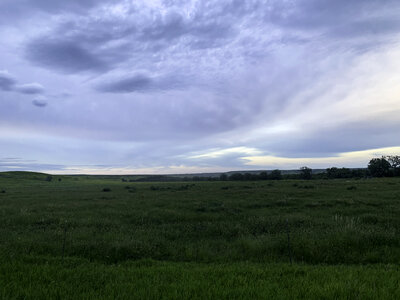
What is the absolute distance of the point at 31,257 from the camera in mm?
6637

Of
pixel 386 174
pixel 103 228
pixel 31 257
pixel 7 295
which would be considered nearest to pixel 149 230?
pixel 103 228

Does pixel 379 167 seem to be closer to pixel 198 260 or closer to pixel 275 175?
pixel 275 175

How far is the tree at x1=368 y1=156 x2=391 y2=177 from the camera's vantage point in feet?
275

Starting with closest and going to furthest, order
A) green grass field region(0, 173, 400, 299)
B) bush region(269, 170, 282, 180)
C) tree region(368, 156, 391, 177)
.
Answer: green grass field region(0, 173, 400, 299)
tree region(368, 156, 391, 177)
bush region(269, 170, 282, 180)

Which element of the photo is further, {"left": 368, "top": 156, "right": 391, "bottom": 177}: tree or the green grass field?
{"left": 368, "top": 156, "right": 391, "bottom": 177}: tree

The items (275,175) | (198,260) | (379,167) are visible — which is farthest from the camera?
(275,175)

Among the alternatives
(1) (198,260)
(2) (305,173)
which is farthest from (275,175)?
(1) (198,260)

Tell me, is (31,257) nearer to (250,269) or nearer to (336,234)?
(250,269)

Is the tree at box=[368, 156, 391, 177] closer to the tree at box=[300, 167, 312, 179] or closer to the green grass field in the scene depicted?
the tree at box=[300, 167, 312, 179]

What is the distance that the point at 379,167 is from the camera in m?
84.9

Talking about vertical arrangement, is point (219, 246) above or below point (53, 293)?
below

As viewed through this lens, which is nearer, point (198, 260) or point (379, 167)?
point (198, 260)

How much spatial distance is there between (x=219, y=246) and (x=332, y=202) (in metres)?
13.7

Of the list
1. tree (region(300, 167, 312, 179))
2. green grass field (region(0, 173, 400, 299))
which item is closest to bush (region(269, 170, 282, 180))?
tree (region(300, 167, 312, 179))
